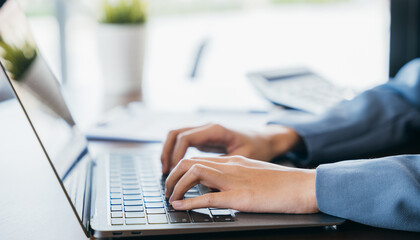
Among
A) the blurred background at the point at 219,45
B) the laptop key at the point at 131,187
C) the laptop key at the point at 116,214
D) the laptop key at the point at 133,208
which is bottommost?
the blurred background at the point at 219,45

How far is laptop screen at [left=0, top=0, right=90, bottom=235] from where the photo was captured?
25.2 inches

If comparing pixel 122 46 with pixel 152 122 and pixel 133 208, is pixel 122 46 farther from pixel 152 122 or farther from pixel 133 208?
pixel 133 208

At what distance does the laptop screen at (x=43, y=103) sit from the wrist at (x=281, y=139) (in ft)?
1.06

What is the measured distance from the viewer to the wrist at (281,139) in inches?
36.4

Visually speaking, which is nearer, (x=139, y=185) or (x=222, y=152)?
(x=139, y=185)

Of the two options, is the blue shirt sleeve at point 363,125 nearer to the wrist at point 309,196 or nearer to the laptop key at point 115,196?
the wrist at point 309,196

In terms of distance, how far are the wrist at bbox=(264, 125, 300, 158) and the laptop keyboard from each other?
209mm

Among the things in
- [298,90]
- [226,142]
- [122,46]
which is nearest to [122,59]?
[122,46]

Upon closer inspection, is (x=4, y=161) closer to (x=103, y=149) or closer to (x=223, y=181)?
(x=103, y=149)

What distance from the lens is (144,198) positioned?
68 cm

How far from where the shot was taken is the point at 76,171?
0.75m

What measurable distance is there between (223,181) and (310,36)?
4298mm

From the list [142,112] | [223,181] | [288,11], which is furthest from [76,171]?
[288,11]

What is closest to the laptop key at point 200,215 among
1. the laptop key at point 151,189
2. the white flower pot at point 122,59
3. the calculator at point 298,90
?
the laptop key at point 151,189
